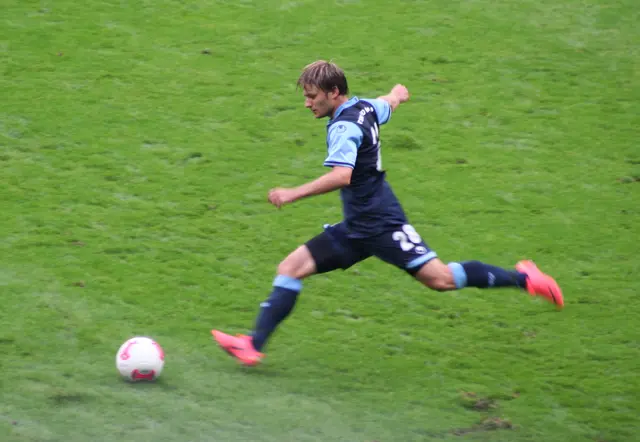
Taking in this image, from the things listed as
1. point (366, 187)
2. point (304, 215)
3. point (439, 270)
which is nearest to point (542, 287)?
point (439, 270)

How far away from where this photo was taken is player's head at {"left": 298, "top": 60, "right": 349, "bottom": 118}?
551cm

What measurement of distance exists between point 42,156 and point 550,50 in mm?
5820

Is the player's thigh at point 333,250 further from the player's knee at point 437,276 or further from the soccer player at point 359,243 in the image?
the player's knee at point 437,276

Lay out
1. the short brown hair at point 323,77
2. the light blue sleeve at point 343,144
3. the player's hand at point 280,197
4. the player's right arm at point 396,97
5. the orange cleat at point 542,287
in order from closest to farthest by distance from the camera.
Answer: the player's hand at point 280,197
the light blue sleeve at point 343,144
the short brown hair at point 323,77
the orange cleat at point 542,287
the player's right arm at point 396,97

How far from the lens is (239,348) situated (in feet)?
18.5

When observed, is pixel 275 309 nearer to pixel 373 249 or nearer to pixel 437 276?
pixel 373 249

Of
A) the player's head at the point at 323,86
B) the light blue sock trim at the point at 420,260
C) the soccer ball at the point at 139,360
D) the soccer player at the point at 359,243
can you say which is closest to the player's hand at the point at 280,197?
the soccer player at the point at 359,243

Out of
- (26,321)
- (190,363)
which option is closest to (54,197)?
(26,321)

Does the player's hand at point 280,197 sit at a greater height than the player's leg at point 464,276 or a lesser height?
greater

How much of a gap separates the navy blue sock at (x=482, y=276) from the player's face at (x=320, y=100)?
1.18 meters

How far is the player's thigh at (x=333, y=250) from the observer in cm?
578

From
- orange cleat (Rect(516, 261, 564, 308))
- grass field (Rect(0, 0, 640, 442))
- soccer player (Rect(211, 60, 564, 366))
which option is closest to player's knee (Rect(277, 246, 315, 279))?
soccer player (Rect(211, 60, 564, 366))

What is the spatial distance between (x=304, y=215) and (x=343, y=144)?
2.74 meters

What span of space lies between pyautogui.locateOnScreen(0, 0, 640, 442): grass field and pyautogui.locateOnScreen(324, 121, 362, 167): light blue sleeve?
133 cm
